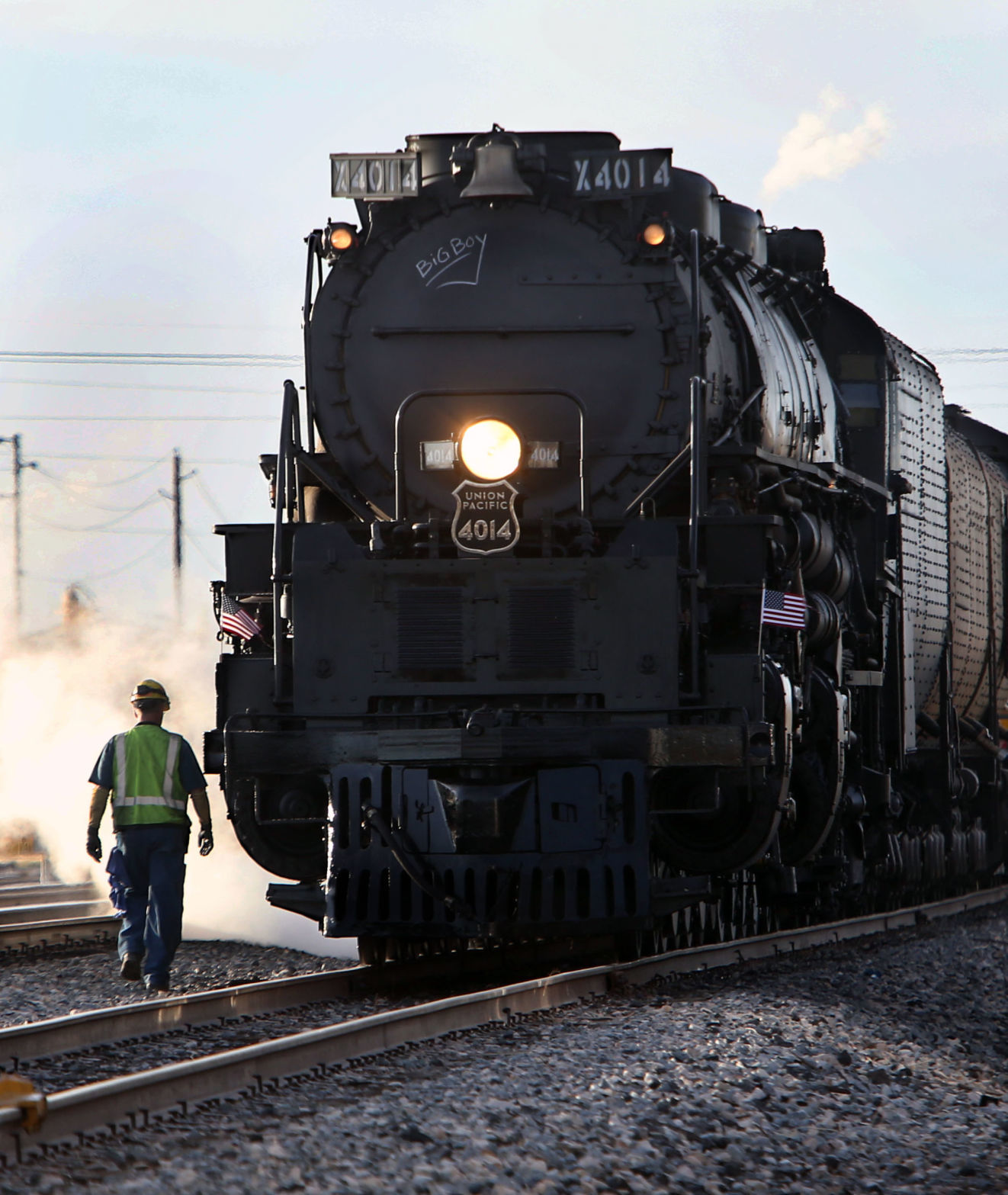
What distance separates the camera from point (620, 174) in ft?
28.0

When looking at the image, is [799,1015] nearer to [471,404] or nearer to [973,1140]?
[973,1140]

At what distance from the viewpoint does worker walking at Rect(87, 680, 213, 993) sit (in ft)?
26.3

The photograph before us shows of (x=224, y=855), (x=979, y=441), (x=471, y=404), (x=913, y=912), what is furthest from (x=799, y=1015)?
(x=979, y=441)

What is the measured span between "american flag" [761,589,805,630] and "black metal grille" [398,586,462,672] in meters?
1.50

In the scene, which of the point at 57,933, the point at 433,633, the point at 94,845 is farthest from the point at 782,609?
the point at 57,933

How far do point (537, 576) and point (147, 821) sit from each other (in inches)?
87.5

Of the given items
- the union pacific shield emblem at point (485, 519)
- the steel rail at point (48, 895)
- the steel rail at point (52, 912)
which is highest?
the union pacific shield emblem at point (485, 519)

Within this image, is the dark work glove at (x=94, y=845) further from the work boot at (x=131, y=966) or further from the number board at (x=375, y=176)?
the number board at (x=375, y=176)

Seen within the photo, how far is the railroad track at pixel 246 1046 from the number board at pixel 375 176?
3.97 metres

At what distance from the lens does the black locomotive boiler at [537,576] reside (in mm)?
7477

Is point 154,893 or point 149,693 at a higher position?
point 149,693

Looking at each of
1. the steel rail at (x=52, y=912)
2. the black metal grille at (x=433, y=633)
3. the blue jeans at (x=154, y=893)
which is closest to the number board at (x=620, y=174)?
the black metal grille at (x=433, y=633)

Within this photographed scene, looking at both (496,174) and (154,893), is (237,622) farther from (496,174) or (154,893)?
(496,174)

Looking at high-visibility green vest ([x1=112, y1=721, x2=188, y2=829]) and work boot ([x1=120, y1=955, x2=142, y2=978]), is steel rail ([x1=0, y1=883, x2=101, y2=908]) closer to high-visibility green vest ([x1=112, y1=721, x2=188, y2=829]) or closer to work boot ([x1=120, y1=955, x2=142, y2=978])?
work boot ([x1=120, y1=955, x2=142, y2=978])
